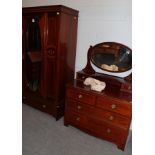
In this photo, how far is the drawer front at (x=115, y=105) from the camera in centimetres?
191

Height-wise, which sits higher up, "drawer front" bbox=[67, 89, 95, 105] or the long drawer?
"drawer front" bbox=[67, 89, 95, 105]

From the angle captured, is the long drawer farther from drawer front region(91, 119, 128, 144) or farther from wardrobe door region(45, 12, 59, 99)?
wardrobe door region(45, 12, 59, 99)

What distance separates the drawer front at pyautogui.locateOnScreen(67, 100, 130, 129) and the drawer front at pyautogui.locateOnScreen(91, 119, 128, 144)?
0.07 m

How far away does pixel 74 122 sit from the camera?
2367 millimetres

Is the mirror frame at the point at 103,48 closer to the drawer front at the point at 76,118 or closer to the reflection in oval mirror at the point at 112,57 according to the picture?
the reflection in oval mirror at the point at 112,57

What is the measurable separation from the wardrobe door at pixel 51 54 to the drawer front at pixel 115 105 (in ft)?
2.61

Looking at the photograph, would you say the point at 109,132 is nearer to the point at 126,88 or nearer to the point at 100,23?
the point at 126,88

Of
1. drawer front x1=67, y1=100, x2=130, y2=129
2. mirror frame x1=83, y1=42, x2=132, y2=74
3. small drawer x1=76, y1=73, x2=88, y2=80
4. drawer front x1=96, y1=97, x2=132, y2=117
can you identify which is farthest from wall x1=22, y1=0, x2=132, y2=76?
drawer front x1=96, y1=97, x2=132, y2=117

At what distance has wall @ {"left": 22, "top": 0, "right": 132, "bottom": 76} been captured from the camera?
223 cm

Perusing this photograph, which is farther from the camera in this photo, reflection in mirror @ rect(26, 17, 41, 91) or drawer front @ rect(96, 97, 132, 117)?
reflection in mirror @ rect(26, 17, 41, 91)

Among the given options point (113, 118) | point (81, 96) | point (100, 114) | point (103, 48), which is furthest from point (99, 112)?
point (103, 48)

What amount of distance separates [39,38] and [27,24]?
1.14ft

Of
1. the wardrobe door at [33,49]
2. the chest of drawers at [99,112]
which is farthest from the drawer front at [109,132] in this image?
the wardrobe door at [33,49]

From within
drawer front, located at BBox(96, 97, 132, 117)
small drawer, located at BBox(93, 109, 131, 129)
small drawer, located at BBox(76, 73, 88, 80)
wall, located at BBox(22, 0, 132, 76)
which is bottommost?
small drawer, located at BBox(93, 109, 131, 129)
